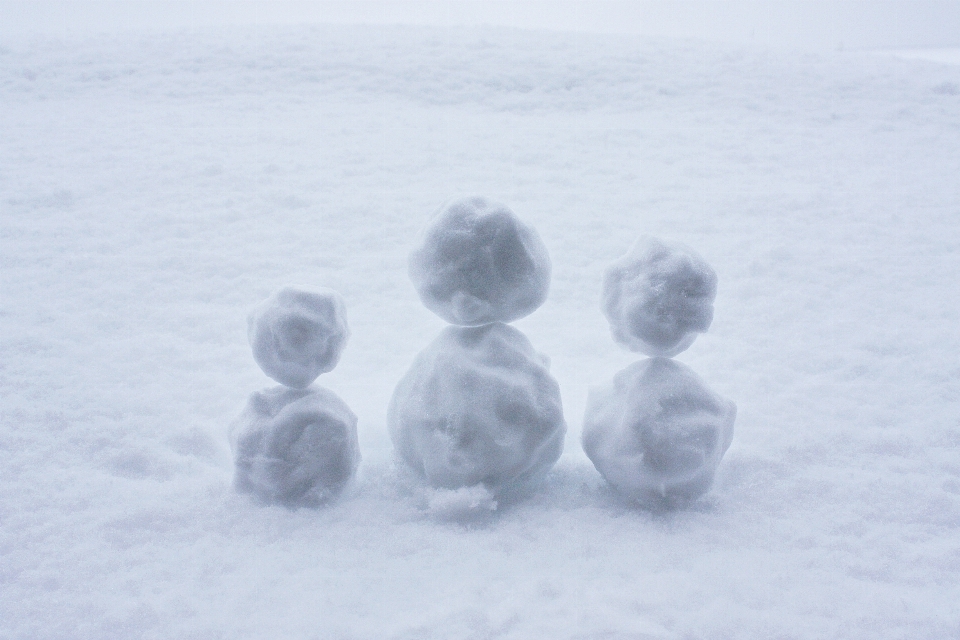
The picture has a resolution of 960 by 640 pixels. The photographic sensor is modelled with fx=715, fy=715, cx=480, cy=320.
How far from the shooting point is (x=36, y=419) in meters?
1.71

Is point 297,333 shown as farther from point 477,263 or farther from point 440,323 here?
point 440,323

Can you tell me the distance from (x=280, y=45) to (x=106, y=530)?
3794mm

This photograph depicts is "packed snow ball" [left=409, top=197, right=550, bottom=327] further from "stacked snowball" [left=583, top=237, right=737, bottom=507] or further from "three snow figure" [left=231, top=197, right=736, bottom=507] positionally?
"stacked snowball" [left=583, top=237, right=737, bottom=507]

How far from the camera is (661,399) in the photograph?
140 centimetres

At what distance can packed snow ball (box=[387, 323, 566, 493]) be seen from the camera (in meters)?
1.38

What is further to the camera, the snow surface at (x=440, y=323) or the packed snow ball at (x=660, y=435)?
the packed snow ball at (x=660, y=435)

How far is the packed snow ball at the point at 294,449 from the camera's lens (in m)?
1.41

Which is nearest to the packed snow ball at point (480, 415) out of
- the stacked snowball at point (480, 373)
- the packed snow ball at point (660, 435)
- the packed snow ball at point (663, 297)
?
the stacked snowball at point (480, 373)

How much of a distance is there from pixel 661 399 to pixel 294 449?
730mm

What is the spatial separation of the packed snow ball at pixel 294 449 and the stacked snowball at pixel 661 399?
51 centimetres

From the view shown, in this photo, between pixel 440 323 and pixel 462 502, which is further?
pixel 440 323

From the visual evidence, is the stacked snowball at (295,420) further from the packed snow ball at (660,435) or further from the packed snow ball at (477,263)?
the packed snow ball at (660,435)

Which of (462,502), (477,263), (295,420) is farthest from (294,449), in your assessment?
(477,263)

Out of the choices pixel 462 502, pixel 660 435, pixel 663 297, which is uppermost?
pixel 663 297
